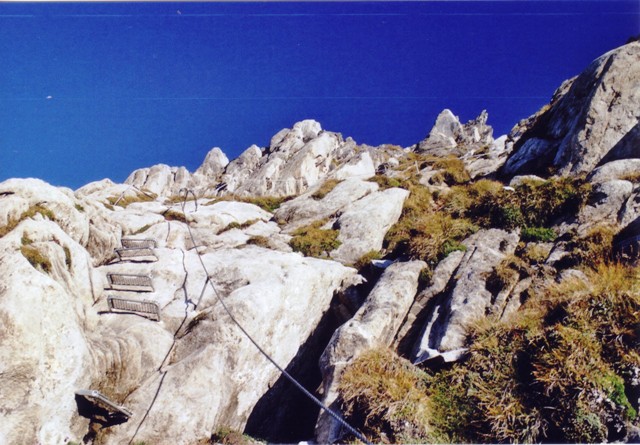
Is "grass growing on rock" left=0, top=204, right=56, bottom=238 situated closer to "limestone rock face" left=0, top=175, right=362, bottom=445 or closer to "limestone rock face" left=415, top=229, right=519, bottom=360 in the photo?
"limestone rock face" left=0, top=175, right=362, bottom=445

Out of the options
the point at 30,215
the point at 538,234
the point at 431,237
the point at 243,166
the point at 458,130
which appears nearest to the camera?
the point at 30,215

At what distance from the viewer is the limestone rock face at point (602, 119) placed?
59.6 ft

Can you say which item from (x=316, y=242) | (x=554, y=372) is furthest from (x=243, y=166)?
(x=554, y=372)

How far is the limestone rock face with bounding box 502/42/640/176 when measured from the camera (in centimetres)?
1817

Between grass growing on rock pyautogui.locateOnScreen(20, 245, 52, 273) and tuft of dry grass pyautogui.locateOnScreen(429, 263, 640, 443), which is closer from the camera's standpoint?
tuft of dry grass pyautogui.locateOnScreen(429, 263, 640, 443)

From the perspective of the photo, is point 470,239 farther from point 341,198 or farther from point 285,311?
point 341,198

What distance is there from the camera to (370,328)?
1135 centimetres

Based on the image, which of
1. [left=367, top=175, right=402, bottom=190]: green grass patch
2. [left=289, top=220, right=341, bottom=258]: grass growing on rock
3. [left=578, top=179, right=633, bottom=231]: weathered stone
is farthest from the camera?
[left=367, top=175, right=402, bottom=190]: green grass patch

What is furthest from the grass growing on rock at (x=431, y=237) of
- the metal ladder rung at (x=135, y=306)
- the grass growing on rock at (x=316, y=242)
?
the metal ladder rung at (x=135, y=306)

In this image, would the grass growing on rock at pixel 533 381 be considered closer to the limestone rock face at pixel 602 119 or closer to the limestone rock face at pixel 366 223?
the limestone rock face at pixel 366 223

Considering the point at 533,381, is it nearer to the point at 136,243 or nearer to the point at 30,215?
the point at 136,243

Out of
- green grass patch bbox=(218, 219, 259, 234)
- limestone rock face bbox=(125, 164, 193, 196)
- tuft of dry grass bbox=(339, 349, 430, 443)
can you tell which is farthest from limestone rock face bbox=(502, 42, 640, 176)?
limestone rock face bbox=(125, 164, 193, 196)

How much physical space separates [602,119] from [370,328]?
1770 cm

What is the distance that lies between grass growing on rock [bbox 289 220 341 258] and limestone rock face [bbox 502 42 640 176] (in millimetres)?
13232
